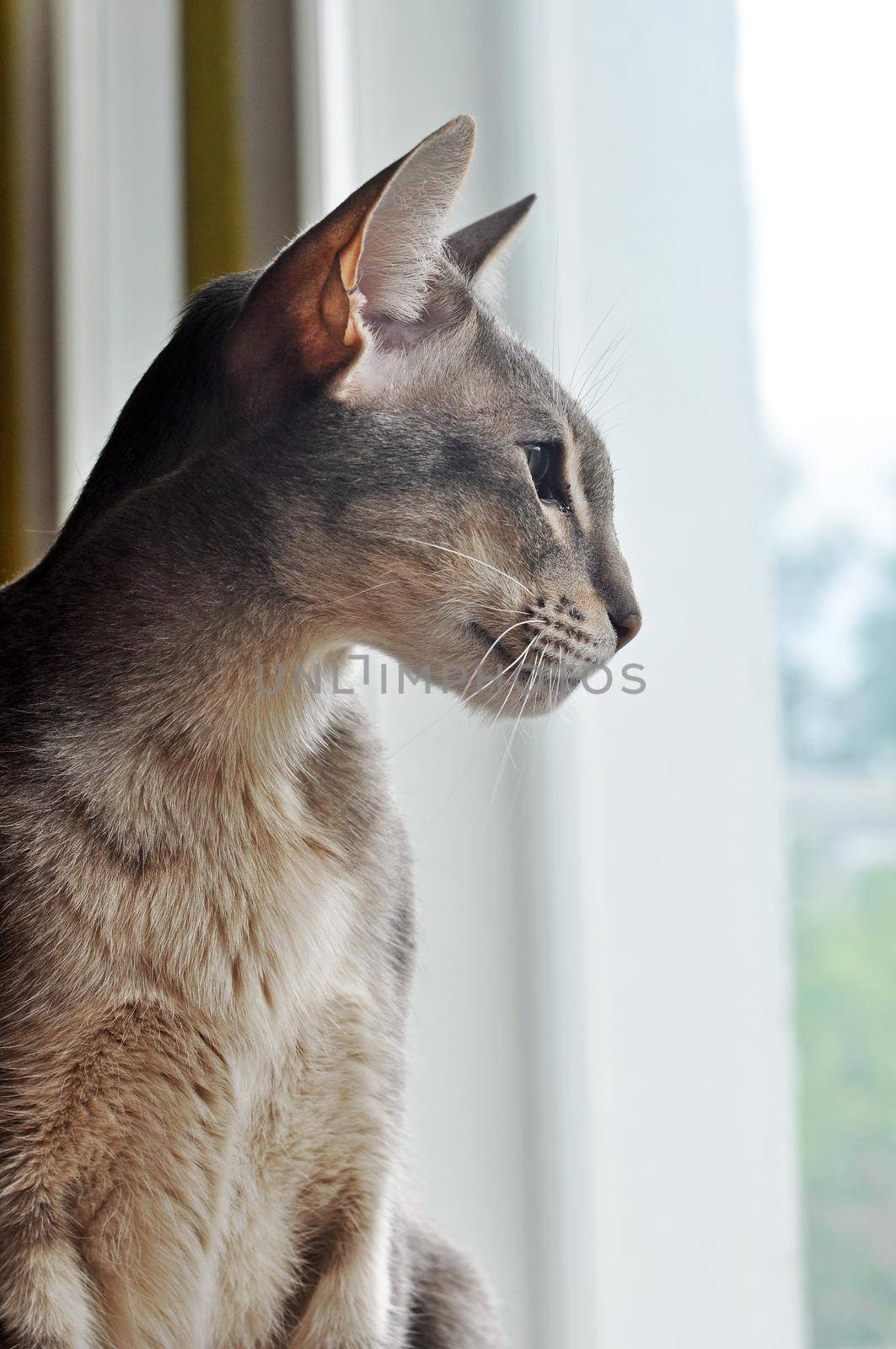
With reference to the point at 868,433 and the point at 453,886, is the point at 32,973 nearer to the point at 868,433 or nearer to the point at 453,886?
the point at 453,886

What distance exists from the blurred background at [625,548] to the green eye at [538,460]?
415 millimetres

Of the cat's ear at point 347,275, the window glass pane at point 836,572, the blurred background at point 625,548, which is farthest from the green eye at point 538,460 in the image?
the window glass pane at point 836,572

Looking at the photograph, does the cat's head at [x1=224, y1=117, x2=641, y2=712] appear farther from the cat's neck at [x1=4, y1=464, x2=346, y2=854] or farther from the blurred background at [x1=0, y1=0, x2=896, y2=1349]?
the blurred background at [x1=0, y1=0, x2=896, y2=1349]

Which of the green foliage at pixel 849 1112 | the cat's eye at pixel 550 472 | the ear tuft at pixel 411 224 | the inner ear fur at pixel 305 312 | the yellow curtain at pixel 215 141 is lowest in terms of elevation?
the green foliage at pixel 849 1112

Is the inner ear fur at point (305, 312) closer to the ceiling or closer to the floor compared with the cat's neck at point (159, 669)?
closer to the ceiling

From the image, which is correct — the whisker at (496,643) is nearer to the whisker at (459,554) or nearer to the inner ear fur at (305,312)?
the whisker at (459,554)

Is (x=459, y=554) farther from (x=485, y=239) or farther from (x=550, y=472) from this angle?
(x=485, y=239)

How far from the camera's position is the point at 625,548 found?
118 cm

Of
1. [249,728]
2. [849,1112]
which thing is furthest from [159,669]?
[849,1112]

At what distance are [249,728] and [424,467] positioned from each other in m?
0.17

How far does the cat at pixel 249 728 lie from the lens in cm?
64

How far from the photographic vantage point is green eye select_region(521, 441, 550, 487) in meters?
0.70

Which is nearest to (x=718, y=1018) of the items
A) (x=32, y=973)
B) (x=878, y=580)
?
(x=878, y=580)

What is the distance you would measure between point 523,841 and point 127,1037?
1.85ft
